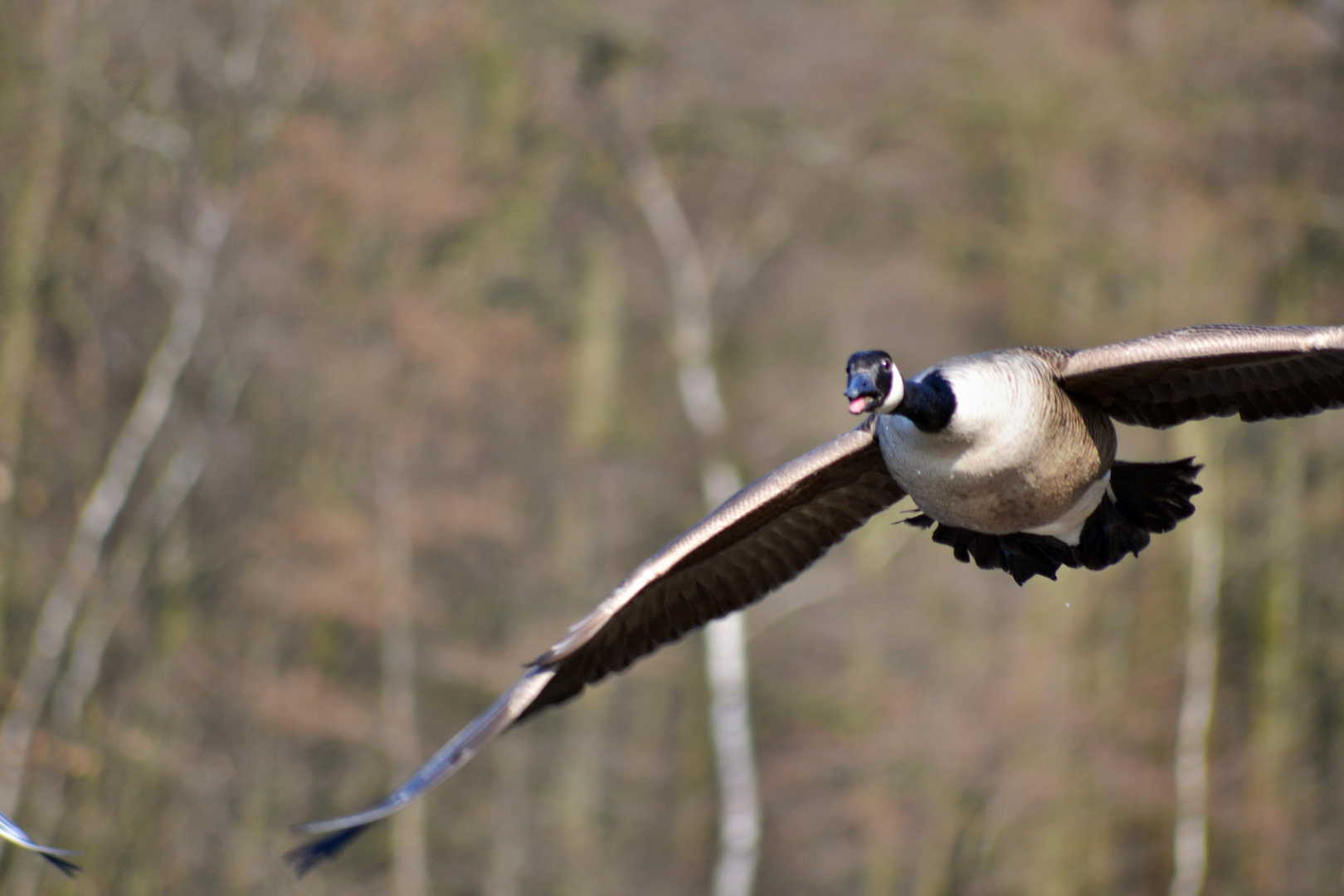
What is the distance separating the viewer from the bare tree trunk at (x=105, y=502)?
14195 mm

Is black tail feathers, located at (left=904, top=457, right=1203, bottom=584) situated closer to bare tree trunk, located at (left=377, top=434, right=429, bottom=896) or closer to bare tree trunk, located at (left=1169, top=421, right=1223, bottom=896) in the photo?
bare tree trunk, located at (left=1169, top=421, right=1223, bottom=896)

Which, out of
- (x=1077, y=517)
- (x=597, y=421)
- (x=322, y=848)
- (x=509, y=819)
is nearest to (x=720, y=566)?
(x=1077, y=517)

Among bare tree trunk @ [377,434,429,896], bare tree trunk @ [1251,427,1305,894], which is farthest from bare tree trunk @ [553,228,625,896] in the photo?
bare tree trunk @ [1251,427,1305,894]

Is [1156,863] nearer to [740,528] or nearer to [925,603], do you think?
[925,603]

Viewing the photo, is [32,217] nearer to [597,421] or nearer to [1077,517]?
[597,421]

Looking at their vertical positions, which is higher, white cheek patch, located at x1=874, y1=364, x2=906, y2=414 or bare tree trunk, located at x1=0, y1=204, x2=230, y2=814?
bare tree trunk, located at x1=0, y1=204, x2=230, y2=814

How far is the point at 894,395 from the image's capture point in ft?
14.3

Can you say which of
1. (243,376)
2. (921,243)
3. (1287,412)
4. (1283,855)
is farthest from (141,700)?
(1287,412)

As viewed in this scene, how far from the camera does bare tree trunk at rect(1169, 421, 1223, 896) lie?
608 inches

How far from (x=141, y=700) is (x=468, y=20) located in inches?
375

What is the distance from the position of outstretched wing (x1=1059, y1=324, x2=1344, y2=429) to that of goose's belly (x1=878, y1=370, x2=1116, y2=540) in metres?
0.21

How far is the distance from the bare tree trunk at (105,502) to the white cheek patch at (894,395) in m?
11.7

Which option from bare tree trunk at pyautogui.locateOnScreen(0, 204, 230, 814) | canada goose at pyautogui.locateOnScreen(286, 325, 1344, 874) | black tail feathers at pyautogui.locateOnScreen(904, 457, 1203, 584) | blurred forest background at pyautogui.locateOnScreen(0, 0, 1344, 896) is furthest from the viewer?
blurred forest background at pyautogui.locateOnScreen(0, 0, 1344, 896)

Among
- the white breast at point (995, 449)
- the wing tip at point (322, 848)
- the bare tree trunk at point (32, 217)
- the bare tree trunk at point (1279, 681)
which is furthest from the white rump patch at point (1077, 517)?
the bare tree trunk at point (32, 217)
